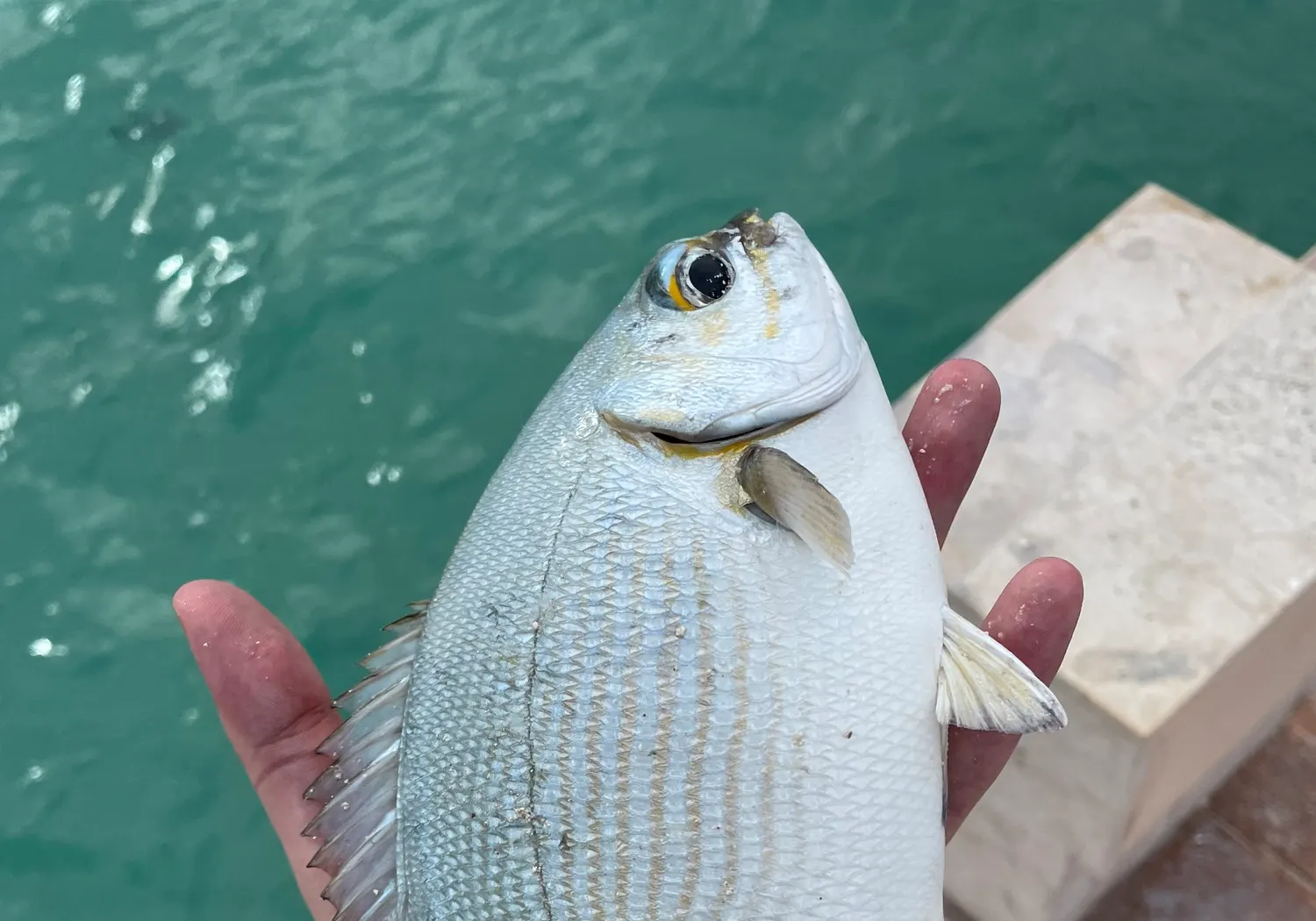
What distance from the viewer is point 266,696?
81.4 inches

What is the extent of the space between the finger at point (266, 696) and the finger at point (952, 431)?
134cm

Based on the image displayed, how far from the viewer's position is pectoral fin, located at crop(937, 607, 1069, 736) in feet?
4.38

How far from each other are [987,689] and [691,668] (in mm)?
423

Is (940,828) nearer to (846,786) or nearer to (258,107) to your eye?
(846,786)

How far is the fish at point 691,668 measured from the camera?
1279 millimetres

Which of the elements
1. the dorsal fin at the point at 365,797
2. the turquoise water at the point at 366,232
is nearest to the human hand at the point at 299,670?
the dorsal fin at the point at 365,797

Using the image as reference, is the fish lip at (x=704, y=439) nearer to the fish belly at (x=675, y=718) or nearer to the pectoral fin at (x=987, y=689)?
the fish belly at (x=675, y=718)

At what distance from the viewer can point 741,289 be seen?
1.51 metres

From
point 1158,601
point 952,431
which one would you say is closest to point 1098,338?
point 1158,601

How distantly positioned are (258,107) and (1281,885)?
499 centimetres

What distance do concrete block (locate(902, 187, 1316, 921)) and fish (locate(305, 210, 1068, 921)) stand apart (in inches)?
29.9

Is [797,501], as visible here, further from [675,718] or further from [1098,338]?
[1098,338]

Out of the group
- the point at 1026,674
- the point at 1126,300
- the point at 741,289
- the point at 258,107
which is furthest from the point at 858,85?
the point at 1026,674

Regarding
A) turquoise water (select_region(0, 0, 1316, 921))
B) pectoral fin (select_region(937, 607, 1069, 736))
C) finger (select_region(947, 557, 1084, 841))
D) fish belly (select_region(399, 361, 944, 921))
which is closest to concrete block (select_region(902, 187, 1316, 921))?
finger (select_region(947, 557, 1084, 841))
